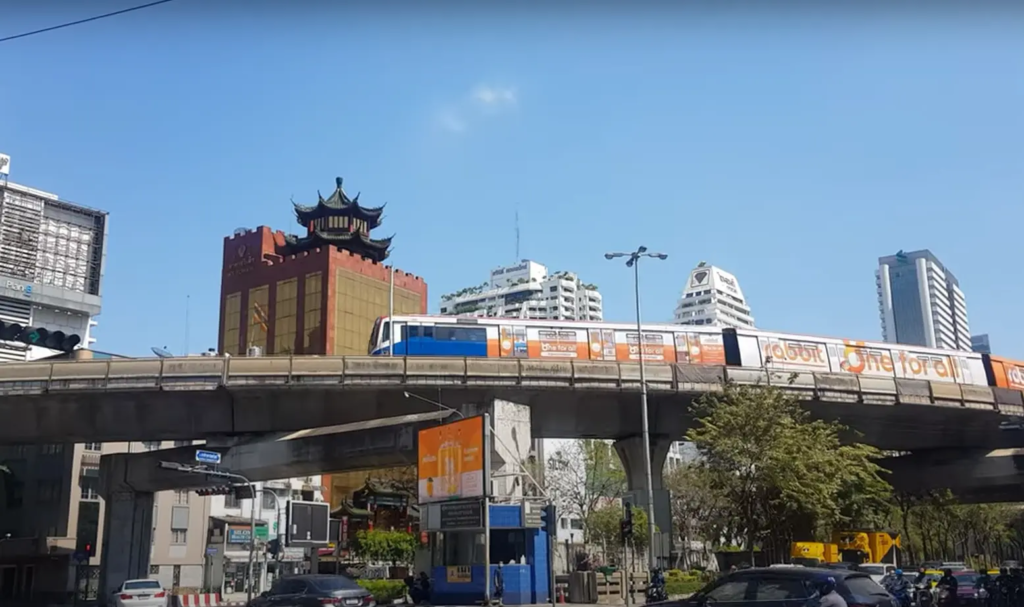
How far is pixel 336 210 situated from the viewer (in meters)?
126

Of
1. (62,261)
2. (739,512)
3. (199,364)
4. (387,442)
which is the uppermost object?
(62,261)

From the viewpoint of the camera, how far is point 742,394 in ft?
112

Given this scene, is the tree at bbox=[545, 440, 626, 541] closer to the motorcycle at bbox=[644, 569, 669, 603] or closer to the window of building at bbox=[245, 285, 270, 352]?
the motorcycle at bbox=[644, 569, 669, 603]

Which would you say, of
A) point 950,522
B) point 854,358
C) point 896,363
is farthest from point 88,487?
point 950,522

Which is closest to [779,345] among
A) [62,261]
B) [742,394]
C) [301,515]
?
[742,394]

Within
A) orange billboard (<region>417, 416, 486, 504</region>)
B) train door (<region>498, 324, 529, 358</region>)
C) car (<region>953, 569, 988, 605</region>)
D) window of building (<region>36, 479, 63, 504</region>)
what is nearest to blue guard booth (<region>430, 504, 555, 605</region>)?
orange billboard (<region>417, 416, 486, 504</region>)

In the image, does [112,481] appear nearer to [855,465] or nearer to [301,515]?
[301,515]

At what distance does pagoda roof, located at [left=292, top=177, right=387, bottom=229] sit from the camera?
126062 mm

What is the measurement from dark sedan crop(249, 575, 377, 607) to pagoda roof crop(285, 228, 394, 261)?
4074 inches

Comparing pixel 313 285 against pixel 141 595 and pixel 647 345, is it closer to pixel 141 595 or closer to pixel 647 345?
pixel 647 345

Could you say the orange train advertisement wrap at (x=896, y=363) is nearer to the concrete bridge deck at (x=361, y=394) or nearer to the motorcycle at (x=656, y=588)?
the concrete bridge deck at (x=361, y=394)

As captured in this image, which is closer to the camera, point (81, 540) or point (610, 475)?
point (81, 540)

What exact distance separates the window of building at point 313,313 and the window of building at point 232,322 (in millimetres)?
13664

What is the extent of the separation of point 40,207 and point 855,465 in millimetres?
109232
